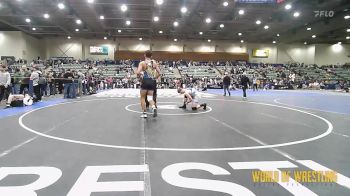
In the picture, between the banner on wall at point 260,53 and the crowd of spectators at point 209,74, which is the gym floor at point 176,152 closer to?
the crowd of spectators at point 209,74

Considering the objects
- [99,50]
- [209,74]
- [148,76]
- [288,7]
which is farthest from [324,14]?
[99,50]

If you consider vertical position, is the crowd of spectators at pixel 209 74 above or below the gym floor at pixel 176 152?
above

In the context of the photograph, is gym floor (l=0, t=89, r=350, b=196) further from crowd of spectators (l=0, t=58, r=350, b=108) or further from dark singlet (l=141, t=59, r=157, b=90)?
crowd of spectators (l=0, t=58, r=350, b=108)

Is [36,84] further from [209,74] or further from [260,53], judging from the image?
[260,53]

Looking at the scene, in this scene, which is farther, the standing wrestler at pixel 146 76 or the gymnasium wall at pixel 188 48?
the gymnasium wall at pixel 188 48

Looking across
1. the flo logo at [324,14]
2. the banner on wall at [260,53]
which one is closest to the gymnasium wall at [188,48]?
the banner on wall at [260,53]

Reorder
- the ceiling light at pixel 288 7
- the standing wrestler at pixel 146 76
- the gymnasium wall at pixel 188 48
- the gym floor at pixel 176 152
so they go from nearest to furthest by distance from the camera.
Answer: the gym floor at pixel 176 152
the standing wrestler at pixel 146 76
the ceiling light at pixel 288 7
the gymnasium wall at pixel 188 48

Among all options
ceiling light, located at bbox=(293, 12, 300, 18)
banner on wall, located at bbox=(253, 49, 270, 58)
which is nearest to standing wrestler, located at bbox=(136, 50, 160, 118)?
ceiling light, located at bbox=(293, 12, 300, 18)

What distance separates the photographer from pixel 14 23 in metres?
32.2

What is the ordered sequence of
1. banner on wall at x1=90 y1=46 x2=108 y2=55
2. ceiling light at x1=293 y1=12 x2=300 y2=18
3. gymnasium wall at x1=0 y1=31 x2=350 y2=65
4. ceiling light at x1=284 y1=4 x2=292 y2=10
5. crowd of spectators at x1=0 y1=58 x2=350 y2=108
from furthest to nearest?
banner on wall at x1=90 y1=46 x2=108 y2=55 → gymnasium wall at x1=0 y1=31 x2=350 y2=65 → crowd of spectators at x1=0 y1=58 x2=350 y2=108 → ceiling light at x1=293 y1=12 x2=300 y2=18 → ceiling light at x1=284 y1=4 x2=292 y2=10

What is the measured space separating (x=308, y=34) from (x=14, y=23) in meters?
32.3

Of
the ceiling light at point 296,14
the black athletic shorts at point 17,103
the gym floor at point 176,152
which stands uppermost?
the ceiling light at point 296,14

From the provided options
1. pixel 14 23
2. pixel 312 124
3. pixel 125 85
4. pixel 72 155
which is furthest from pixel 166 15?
pixel 72 155

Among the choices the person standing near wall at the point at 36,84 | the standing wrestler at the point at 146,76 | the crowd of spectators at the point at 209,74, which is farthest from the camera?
the crowd of spectators at the point at 209,74
